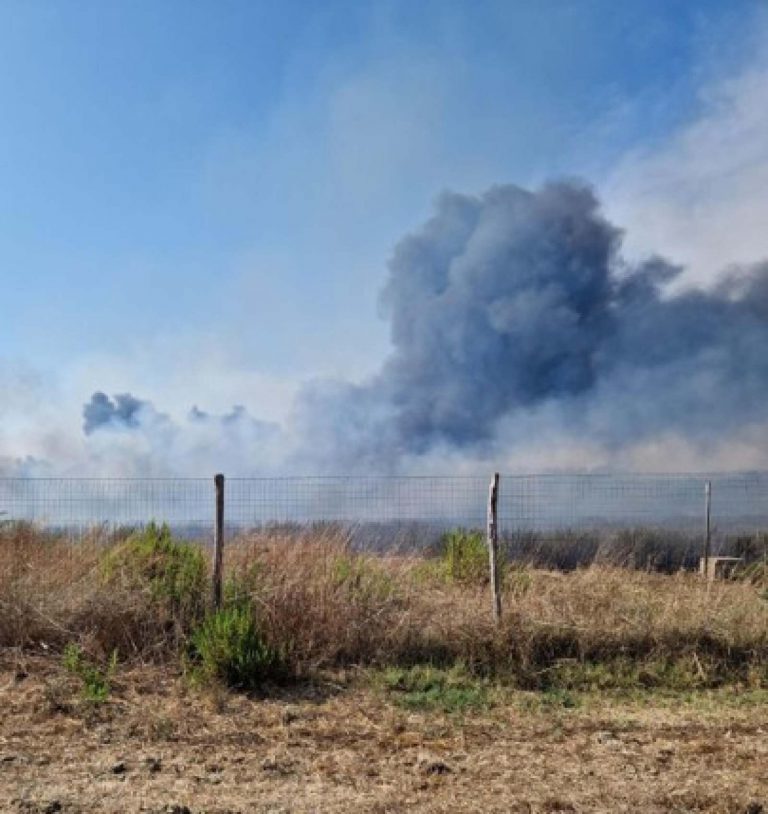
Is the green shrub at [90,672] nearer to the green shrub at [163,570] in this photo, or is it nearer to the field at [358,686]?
the field at [358,686]

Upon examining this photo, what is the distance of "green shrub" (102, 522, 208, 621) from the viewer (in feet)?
32.8

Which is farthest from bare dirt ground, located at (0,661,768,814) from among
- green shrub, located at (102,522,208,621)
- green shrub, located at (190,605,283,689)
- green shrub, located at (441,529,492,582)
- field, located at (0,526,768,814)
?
green shrub, located at (441,529,492,582)

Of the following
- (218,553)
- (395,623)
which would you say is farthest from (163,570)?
(395,623)

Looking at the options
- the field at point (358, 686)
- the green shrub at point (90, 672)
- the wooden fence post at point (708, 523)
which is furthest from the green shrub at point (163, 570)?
the wooden fence post at point (708, 523)

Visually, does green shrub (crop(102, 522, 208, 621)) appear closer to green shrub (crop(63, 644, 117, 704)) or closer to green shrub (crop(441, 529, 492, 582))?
green shrub (crop(63, 644, 117, 704))

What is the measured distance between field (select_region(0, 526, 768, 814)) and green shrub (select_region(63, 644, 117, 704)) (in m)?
0.03

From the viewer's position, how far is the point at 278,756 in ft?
22.3

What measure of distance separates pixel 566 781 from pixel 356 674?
3.13 meters

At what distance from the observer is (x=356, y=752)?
688cm

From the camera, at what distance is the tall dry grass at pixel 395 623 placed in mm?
9438

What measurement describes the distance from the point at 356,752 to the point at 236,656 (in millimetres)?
2019

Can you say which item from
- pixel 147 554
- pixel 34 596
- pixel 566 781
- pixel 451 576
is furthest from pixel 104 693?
pixel 451 576

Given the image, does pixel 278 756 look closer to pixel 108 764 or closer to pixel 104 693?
pixel 108 764

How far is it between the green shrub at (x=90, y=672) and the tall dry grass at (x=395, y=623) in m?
0.17
